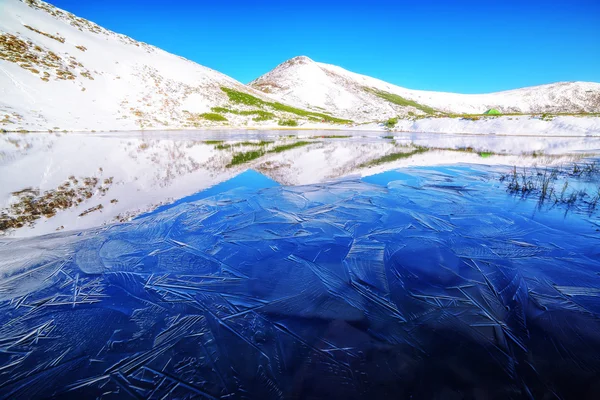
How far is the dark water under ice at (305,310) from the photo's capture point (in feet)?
4.53

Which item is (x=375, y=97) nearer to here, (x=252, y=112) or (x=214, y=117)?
(x=252, y=112)

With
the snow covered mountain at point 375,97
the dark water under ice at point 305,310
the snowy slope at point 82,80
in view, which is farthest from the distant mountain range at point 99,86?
the dark water under ice at point 305,310

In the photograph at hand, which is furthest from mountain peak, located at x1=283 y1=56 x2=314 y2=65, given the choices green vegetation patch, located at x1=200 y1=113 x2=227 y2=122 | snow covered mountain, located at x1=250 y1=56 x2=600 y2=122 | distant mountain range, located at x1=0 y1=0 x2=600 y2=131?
green vegetation patch, located at x1=200 y1=113 x2=227 y2=122

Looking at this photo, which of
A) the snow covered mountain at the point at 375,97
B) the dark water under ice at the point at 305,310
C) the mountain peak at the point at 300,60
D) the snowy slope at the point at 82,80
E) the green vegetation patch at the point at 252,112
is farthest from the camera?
the mountain peak at the point at 300,60

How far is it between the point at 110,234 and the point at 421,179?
6.39 m

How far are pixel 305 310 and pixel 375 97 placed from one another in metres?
97.2

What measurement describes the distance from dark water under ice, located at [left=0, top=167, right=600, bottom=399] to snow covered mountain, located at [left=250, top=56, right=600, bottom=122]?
71.7 meters

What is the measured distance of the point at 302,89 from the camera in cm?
8125

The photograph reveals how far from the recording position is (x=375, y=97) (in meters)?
87.9

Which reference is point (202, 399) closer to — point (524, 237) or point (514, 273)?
point (514, 273)

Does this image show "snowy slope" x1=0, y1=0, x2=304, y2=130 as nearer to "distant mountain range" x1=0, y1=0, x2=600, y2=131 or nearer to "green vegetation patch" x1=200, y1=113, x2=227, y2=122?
"distant mountain range" x1=0, y1=0, x2=600, y2=131

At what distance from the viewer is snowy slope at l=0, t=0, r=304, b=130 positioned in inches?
893

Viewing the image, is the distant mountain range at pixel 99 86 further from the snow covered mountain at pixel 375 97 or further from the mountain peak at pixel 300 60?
the mountain peak at pixel 300 60

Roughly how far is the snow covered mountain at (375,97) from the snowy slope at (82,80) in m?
33.3
